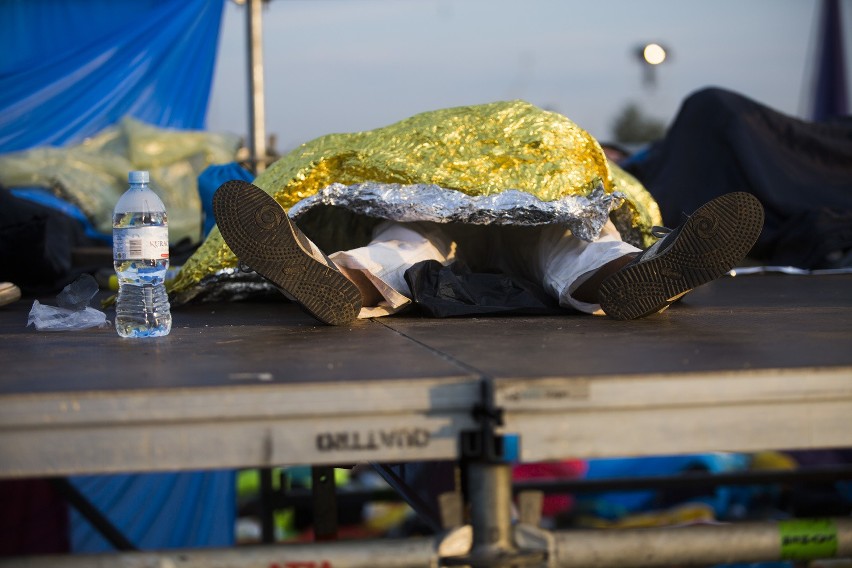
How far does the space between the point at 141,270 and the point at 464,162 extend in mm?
772

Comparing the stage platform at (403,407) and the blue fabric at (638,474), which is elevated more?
the stage platform at (403,407)

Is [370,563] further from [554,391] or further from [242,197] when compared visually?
[242,197]

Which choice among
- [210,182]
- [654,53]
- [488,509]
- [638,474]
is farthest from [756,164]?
[488,509]

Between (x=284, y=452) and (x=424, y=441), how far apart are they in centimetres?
18

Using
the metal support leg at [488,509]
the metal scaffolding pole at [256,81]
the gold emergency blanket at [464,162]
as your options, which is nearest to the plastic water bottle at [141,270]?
the gold emergency blanket at [464,162]

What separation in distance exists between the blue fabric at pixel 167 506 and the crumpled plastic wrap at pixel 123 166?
1035 millimetres

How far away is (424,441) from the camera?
4.26 feet

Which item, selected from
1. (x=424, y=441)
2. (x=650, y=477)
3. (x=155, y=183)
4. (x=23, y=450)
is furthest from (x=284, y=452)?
(x=155, y=183)

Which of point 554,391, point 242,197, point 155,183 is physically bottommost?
point 155,183

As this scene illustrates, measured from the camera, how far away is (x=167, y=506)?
13.5 feet

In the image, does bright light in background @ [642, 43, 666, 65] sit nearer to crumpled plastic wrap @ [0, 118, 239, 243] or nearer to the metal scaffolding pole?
the metal scaffolding pole

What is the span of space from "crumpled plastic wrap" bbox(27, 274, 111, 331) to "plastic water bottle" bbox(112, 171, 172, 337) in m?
0.08

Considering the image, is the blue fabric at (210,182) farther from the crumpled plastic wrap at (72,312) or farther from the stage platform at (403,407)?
the stage platform at (403,407)

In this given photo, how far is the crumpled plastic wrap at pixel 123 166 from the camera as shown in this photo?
15.0ft
